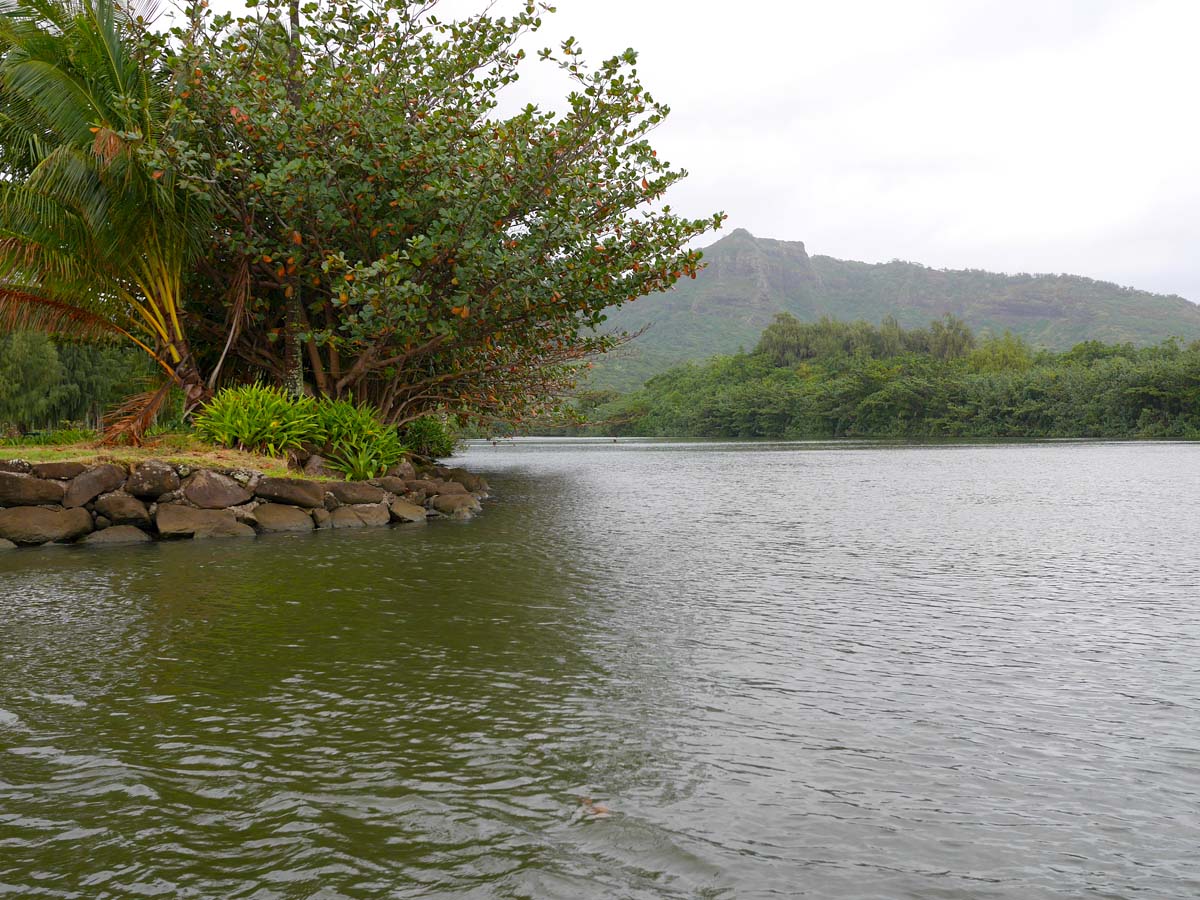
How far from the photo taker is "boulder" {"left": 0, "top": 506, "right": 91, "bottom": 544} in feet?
47.4

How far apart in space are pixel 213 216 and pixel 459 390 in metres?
8.28

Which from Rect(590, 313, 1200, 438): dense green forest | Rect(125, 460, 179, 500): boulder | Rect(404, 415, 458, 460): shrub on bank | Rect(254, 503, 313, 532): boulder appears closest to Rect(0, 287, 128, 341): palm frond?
Rect(125, 460, 179, 500): boulder

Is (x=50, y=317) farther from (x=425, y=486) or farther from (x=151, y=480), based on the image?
(x=425, y=486)

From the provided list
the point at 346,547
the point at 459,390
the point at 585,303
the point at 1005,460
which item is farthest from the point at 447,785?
the point at 1005,460

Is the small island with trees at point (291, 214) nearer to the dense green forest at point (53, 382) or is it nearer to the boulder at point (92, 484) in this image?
the boulder at point (92, 484)

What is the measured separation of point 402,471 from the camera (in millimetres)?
20750

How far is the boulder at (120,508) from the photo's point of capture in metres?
15.3

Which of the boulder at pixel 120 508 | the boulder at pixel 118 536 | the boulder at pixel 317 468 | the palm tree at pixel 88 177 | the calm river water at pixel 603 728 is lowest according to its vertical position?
the calm river water at pixel 603 728

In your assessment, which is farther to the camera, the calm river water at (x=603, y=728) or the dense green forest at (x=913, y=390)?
the dense green forest at (x=913, y=390)

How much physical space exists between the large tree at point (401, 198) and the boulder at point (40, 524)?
227 inches

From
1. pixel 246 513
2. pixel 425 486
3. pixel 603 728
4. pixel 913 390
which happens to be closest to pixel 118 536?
pixel 246 513

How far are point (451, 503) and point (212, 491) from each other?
17.2 feet

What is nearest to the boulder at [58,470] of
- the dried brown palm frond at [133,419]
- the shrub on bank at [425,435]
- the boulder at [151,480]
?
the boulder at [151,480]

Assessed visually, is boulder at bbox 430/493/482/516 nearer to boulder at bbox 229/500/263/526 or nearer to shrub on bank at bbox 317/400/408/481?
shrub on bank at bbox 317/400/408/481
